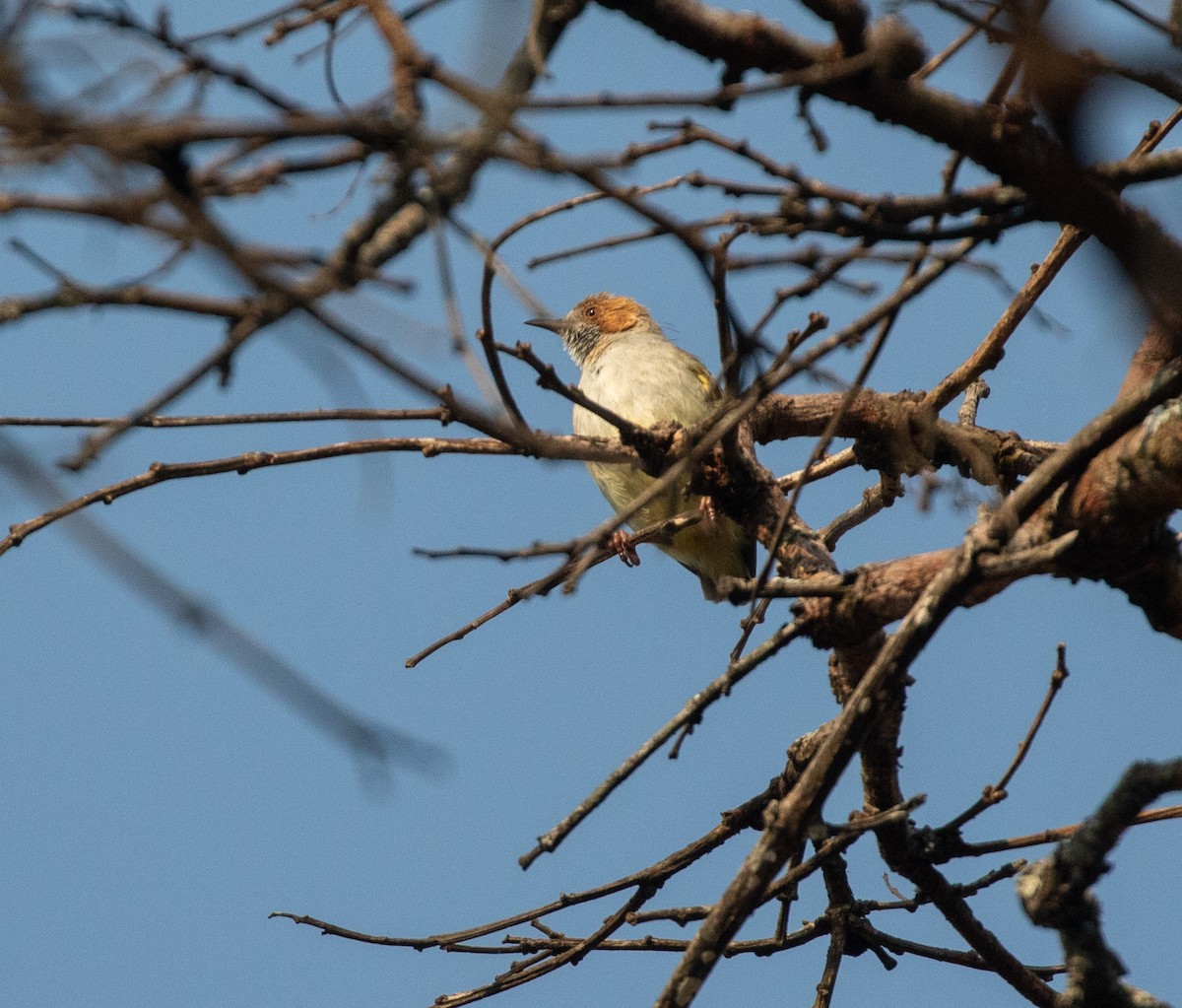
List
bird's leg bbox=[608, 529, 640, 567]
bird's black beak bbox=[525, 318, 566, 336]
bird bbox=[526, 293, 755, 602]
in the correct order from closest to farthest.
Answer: bird's leg bbox=[608, 529, 640, 567] < bird bbox=[526, 293, 755, 602] < bird's black beak bbox=[525, 318, 566, 336]

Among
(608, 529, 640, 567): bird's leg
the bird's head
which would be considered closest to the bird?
(608, 529, 640, 567): bird's leg

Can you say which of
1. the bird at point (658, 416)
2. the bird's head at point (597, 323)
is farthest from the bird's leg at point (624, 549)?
the bird's head at point (597, 323)

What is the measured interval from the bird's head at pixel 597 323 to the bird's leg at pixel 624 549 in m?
2.33

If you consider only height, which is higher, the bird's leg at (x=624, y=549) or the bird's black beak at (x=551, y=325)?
the bird's black beak at (x=551, y=325)

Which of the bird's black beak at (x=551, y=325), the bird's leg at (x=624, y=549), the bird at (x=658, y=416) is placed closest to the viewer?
the bird's leg at (x=624, y=549)

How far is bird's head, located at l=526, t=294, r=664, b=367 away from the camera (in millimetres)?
7828

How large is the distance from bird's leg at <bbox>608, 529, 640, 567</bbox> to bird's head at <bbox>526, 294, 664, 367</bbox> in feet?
7.65

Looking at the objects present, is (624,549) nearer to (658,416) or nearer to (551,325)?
(658,416)

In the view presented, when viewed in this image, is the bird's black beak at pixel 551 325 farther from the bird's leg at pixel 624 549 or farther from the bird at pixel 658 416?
the bird's leg at pixel 624 549

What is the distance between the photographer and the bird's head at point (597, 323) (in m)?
7.83

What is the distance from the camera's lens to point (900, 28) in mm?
2193

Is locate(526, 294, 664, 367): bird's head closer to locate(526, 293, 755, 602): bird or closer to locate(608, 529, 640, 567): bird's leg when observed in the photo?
locate(526, 293, 755, 602): bird

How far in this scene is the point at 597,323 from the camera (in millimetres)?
7914

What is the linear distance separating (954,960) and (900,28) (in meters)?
2.76
